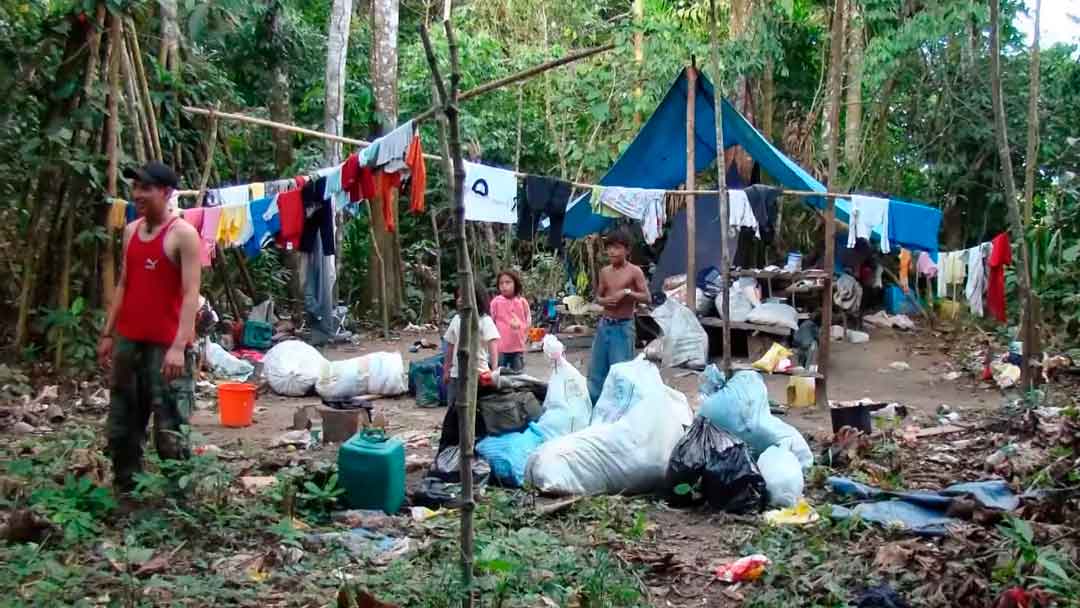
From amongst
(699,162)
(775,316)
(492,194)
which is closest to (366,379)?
(492,194)

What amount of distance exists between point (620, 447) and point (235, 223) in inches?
200

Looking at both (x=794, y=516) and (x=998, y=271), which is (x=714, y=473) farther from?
(x=998, y=271)

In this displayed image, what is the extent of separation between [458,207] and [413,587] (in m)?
1.47

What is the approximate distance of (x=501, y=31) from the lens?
17828mm

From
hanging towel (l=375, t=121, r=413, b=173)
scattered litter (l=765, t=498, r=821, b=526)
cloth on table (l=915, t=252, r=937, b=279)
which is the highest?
hanging towel (l=375, t=121, r=413, b=173)

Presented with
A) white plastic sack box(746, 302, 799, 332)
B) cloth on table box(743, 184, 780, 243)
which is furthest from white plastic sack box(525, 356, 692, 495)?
white plastic sack box(746, 302, 799, 332)

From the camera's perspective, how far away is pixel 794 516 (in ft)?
17.4

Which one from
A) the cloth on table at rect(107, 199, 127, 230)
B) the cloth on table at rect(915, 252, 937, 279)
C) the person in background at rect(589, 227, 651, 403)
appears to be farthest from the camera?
the cloth on table at rect(915, 252, 937, 279)

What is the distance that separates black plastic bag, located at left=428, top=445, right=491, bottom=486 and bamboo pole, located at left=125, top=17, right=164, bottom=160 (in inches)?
194

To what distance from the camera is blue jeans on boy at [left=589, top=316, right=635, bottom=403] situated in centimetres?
738

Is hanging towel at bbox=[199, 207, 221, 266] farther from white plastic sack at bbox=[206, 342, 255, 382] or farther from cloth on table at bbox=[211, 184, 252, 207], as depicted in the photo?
white plastic sack at bbox=[206, 342, 255, 382]

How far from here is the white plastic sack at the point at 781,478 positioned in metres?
5.57

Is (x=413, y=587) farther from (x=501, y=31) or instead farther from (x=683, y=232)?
(x=501, y=31)

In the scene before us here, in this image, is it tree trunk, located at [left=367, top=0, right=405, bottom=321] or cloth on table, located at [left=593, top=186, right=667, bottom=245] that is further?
tree trunk, located at [left=367, top=0, right=405, bottom=321]
